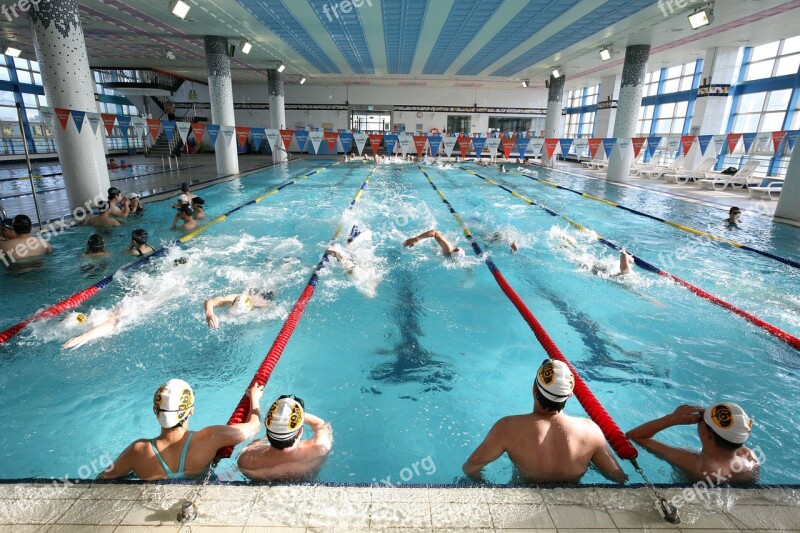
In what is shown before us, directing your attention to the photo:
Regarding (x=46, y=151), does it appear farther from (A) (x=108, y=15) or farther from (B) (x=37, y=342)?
(B) (x=37, y=342)

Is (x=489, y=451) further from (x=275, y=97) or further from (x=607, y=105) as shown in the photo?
(x=607, y=105)

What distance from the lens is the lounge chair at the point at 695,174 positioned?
14.5 metres

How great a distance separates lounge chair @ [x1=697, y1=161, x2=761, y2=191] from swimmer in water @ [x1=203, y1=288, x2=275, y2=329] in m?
15.1

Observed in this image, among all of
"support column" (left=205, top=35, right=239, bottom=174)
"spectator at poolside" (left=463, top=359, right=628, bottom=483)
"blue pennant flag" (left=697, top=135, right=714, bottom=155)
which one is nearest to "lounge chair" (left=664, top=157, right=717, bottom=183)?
"blue pennant flag" (left=697, top=135, right=714, bottom=155)

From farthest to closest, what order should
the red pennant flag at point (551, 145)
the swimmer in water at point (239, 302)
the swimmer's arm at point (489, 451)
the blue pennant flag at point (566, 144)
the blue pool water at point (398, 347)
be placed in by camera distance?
the red pennant flag at point (551, 145), the blue pennant flag at point (566, 144), the swimmer in water at point (239, 302), the blue pool water at point (398, 347), the swimmer's arm at point (489, 451)

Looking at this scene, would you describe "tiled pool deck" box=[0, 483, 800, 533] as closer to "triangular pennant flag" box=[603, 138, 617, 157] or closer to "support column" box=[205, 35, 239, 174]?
"support column" box=[205, 35, 239, 174]

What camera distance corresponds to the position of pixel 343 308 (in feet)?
15.2

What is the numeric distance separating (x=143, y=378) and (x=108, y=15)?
37.8 ft

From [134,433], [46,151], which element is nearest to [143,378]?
[134,433]

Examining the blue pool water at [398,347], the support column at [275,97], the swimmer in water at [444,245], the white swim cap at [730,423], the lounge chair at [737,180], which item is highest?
the support column at [275,97]

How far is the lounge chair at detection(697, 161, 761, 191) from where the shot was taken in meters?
13.6

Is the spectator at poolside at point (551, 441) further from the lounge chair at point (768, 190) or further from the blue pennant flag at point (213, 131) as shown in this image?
the lounge chair at point (768, 190)

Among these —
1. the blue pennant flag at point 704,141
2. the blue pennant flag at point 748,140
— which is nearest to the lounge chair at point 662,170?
the blue pennant flag at point 704,141

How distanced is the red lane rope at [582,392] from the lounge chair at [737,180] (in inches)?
465
